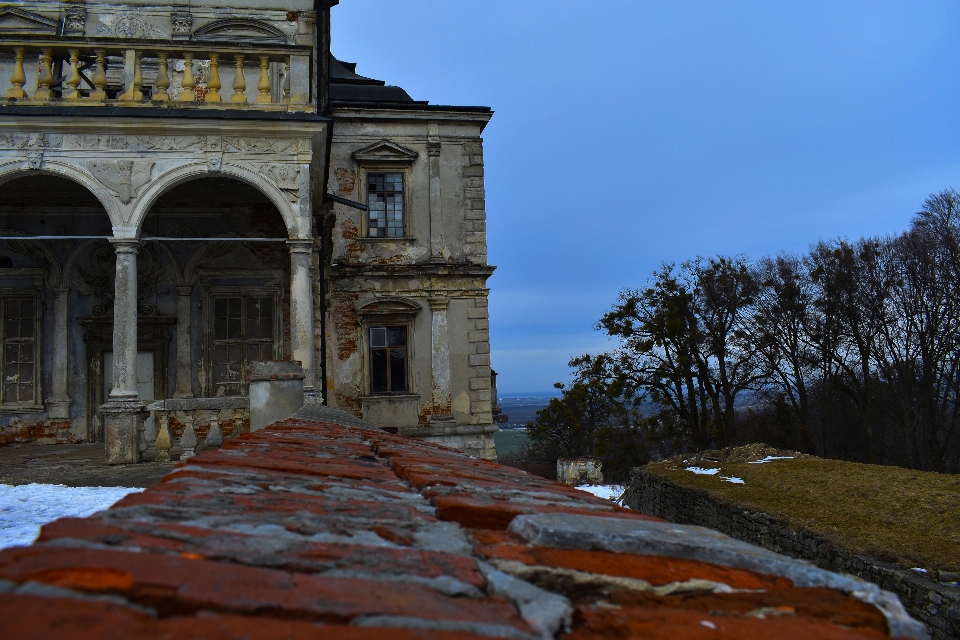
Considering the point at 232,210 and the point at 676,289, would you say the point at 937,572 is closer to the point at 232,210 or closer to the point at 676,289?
the point at 232,210

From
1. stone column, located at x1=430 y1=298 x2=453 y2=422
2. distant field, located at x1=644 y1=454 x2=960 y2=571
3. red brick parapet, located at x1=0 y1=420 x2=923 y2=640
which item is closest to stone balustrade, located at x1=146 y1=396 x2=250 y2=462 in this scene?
stone column, located at x1=430 y1=298 x2=453 y2=422

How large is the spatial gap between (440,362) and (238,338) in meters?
5.06

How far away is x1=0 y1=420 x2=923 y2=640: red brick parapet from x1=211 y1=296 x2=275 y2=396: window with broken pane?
13946 mm

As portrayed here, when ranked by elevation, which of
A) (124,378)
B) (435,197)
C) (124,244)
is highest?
(435,197)

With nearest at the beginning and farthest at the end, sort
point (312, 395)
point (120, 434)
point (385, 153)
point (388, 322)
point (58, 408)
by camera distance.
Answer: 1. point (120, 434)
2. point (312, 395)
3. point (58, 408)
4. point (388, 322)
5. point (385, 153)

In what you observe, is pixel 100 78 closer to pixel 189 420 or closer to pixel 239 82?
pixel 239 82

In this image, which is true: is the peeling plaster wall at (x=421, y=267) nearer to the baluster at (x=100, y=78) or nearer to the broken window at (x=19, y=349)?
the broken window at (x=19, y=349)

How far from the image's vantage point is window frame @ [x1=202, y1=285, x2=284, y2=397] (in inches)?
596

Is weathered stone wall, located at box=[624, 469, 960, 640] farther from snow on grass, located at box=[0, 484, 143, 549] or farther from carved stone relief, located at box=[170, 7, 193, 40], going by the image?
carved stone relief, located at box=[170, 7, 193, 40]

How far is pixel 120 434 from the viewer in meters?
9.99

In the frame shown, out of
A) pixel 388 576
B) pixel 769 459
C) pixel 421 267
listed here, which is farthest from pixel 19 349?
pixel 769 459

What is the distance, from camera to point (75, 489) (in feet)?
26.0

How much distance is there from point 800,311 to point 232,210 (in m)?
26.3

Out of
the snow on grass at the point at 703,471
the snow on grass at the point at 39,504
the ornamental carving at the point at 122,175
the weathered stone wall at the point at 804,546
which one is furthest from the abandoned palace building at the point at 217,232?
the snow on grass at the point at 703,471
